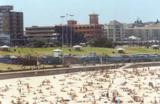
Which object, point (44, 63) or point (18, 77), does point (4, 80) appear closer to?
point (18, 77)

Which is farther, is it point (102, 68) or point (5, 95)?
point (102, 68)

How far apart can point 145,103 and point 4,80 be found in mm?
19611

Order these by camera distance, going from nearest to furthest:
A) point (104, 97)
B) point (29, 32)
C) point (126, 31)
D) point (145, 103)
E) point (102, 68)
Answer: point (145, 103)
point (104, 97)
point (102, 68)
point (29, 32)
point (126, 31)

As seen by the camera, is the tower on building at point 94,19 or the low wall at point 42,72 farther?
the tower on building at point 94,19

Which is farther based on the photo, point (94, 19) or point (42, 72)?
point (94, 19)

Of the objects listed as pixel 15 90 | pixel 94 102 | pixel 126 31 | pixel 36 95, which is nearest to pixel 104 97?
pixel 94 102

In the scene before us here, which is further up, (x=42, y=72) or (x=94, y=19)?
(x=94, y=19)

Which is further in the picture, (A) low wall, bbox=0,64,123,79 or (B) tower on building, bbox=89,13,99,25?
(B) tower on building, bbox=89,13,99,25

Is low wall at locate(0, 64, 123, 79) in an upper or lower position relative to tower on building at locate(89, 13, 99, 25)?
lower

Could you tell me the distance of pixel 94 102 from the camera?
23.2 m

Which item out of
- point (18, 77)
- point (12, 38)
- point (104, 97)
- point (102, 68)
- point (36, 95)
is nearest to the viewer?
point (104, 97)

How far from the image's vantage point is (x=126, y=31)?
638ft

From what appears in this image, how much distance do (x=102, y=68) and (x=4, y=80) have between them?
19.5 metres

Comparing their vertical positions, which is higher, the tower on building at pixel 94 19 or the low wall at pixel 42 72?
the tower on building at pixel 94 19
